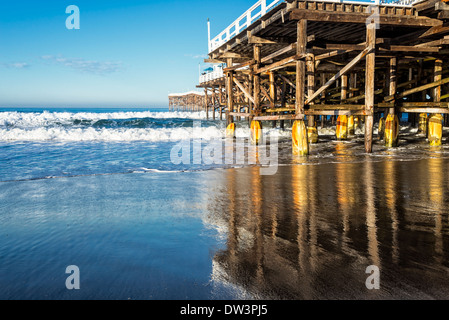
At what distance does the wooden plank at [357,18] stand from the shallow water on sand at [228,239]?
194 inches

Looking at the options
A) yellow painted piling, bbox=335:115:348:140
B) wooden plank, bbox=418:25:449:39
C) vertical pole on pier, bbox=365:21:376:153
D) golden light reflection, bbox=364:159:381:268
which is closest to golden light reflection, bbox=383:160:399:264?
golden light reflection, bbox=364:159:381:268

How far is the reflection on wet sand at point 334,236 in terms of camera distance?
217 cm

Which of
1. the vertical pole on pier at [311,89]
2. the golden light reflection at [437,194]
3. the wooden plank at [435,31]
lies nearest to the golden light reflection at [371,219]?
the golden light reflection at [437,194]

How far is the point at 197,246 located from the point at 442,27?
1028 centimetres

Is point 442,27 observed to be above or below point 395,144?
above

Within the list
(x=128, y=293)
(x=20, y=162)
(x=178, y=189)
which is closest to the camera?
(x=128, y=293)

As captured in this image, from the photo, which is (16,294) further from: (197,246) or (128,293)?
(197,246)

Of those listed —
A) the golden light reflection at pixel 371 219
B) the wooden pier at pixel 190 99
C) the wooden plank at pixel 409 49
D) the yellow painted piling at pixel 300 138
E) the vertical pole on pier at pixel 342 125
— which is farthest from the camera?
the wooden pier at pixel 190 99

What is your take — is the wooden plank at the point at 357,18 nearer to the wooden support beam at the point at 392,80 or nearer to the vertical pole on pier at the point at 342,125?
the wooden support beam at the point at 392,80

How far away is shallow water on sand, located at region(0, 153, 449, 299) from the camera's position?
2178mm

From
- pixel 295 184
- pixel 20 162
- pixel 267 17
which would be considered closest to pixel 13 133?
pixel 20 162

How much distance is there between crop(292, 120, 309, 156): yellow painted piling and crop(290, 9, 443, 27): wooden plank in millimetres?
2788

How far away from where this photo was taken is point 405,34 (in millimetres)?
11500

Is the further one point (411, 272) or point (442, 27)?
point (442, 27)
